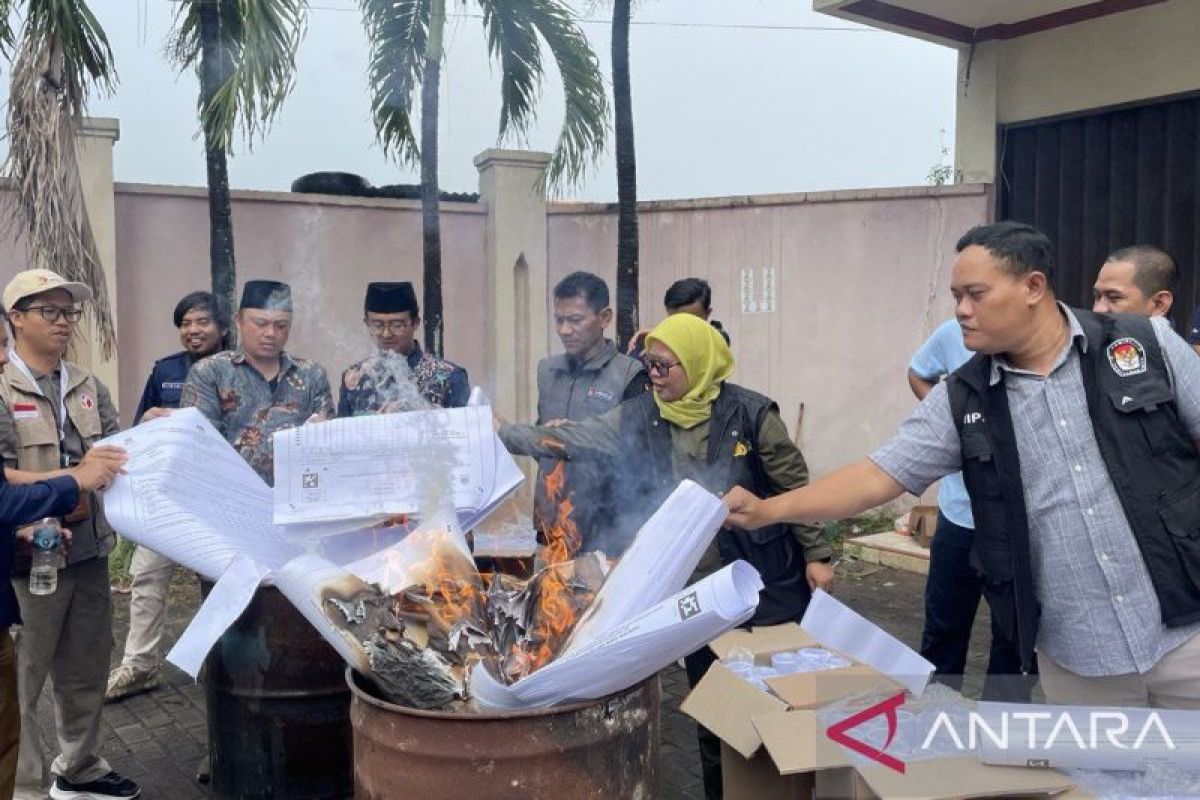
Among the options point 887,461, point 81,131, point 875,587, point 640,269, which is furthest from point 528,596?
point 640,269

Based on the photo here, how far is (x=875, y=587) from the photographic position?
6.59 m

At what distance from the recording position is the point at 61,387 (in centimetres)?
351

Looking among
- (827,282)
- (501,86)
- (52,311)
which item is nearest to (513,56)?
(501,86)

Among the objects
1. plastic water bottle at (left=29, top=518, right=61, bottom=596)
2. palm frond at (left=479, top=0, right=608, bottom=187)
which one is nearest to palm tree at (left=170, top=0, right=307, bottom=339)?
palm frond at (left=479, top=0, right=608, bottom=187)

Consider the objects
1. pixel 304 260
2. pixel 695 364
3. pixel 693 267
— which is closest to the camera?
pixel 695 364

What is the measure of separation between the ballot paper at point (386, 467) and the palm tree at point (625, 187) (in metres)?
5.53

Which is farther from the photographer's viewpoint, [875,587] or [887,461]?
[875,587]

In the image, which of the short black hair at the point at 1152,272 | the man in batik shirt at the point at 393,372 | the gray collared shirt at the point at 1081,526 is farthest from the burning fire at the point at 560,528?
the short black hair at the point at 1152,272

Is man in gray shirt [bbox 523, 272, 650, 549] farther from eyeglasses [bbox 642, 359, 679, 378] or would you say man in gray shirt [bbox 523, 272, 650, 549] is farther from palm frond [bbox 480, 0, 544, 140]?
palm frond [bbox 480, 0, 544, 140]

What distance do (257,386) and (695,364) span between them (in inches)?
75.2

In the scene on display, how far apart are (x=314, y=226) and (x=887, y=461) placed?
693 cm

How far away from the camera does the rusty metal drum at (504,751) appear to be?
82.9 inches

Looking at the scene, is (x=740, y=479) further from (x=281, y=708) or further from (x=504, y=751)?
(x=281, y=708)

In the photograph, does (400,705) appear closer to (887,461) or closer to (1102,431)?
(887,461)
